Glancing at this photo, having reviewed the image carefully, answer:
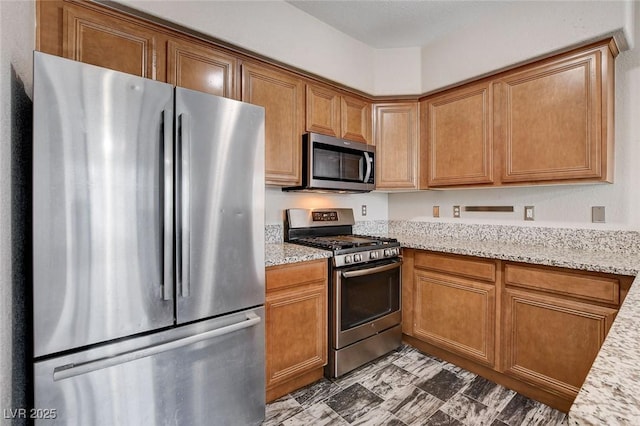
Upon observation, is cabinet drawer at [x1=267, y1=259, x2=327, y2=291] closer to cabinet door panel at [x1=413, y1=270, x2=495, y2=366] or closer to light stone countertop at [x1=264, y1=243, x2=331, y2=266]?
light stone countertop at [x1=264, y1=243, x2=331, y2=266]

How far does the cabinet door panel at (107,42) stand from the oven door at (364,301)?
1.70 m

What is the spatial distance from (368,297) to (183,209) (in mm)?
1508

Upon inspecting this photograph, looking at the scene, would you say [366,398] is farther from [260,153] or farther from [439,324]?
[260,153]

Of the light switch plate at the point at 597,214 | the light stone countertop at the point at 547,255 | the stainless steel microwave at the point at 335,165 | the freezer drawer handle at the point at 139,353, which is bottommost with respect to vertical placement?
the freezer drawer handle at the point at 139,353

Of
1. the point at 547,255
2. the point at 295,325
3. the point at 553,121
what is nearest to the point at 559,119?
the point at 553,121

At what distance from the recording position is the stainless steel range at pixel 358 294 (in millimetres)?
2090

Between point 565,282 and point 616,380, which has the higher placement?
point 616,380

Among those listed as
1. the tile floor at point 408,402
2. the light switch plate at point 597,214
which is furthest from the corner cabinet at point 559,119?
the tile floor at point 408,402

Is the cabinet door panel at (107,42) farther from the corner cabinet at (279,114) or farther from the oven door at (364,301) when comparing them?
the oven door at (364,301)

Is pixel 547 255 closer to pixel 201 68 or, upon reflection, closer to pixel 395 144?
pixel 395 144

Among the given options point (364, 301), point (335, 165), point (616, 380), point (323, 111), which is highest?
point (323, 111)

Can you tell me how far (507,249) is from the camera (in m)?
2.12

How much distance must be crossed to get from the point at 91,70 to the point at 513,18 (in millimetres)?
2605

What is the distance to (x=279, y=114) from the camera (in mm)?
2201
